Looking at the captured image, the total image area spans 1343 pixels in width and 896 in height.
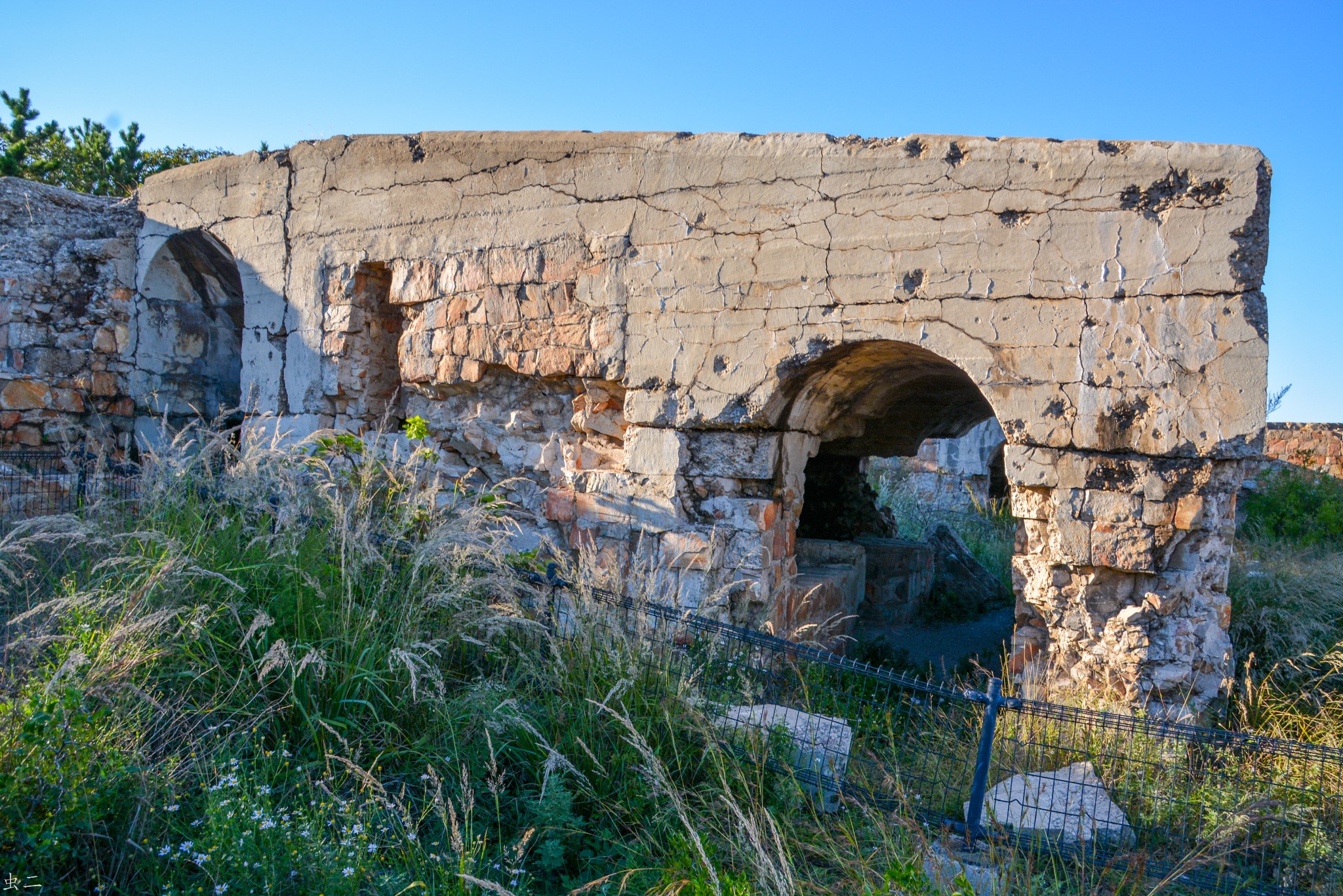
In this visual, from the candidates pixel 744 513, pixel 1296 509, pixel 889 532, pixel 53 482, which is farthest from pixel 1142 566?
pixel 53 482

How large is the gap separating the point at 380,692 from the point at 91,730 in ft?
2.77

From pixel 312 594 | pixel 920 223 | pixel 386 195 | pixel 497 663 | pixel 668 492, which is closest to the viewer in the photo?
pixel 312 594

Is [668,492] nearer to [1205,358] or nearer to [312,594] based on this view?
[312,594]

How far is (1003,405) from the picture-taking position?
3994mm

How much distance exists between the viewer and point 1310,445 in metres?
11.7

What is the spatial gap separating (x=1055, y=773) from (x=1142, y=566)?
1193 millimetres

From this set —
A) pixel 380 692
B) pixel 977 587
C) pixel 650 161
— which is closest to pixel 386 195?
pixel 650 161

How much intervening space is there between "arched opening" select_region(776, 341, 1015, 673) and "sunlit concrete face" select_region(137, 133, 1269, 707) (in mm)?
69

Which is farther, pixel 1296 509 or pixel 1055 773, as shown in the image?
pixel 1296 509

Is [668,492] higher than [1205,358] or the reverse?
the reverse

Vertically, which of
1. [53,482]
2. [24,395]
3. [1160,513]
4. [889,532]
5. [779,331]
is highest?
[779,331]

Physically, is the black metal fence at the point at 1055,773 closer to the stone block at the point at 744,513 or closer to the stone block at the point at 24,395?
the stone block at the point at 744,513

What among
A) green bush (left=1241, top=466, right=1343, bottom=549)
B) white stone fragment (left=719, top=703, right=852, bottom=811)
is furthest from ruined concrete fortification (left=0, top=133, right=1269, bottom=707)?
green bush (left=1241, top=466, right=1343, bottom=549)

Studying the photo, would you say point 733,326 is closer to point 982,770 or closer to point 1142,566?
point 1142,566
